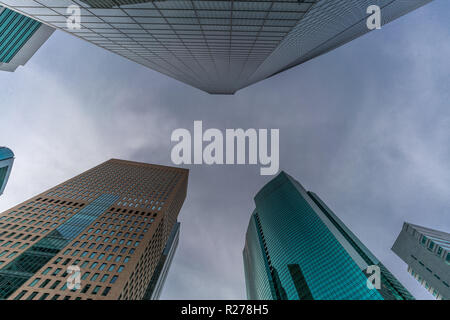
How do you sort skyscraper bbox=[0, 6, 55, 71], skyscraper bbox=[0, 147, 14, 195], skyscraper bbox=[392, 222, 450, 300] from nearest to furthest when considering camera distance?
skyscraper bbox=[0, 6, 55, 71] < skyscraper bbox=[392, 222, 450, 300] < skyscraper bbox=[0, 147, 14, 195]

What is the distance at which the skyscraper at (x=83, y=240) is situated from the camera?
123 feet

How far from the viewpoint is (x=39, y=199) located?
59656mm

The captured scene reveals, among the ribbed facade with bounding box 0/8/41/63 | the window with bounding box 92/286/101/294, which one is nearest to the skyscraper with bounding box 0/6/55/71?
the ribbed facade with bounding box 0/8/41/63

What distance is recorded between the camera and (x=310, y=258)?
3287 inches

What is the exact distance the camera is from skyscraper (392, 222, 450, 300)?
68.7 meters

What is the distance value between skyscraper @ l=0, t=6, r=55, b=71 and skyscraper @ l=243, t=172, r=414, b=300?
120990 mm

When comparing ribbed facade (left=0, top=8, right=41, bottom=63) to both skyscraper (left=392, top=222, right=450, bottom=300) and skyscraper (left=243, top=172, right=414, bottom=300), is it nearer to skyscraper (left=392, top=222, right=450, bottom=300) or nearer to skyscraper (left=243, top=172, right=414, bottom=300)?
skyscraper (left=243, top=172, right=414, bottom=300)

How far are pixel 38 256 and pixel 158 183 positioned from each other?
45081 mm

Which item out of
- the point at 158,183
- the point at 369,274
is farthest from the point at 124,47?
the point at 369,274

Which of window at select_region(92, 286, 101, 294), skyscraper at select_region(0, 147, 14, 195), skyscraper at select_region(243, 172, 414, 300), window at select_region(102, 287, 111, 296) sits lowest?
skyscraper at select_region(243, 172, 414, 300)

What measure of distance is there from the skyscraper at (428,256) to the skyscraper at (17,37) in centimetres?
14664

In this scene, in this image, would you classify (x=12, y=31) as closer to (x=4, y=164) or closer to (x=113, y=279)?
(x=4, y=164)

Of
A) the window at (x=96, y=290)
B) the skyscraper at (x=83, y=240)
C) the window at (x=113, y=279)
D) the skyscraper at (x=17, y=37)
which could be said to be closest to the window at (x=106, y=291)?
the skyscraper at (x=83, y=240)
